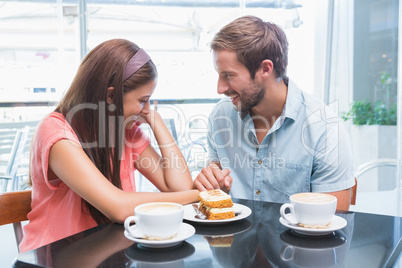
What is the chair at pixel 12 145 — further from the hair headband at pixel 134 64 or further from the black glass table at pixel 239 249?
the black glass table at pixel 239 249

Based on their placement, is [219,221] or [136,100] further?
[136,100]

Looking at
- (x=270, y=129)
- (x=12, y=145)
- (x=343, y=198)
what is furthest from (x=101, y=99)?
(x=12, y=145)

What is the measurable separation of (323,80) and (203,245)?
9.41ft

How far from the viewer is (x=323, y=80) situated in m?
3.36

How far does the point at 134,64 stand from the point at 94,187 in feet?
1.45

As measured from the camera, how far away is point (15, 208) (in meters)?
1.12

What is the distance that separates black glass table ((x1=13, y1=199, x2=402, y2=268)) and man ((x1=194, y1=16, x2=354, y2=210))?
0.51 metres

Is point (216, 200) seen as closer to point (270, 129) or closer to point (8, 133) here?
point (270, 129)

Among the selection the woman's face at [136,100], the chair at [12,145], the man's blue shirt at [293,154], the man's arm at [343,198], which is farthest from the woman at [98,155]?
the chair at [12,145]

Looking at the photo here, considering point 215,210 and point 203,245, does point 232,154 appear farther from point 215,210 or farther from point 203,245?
point 203,245

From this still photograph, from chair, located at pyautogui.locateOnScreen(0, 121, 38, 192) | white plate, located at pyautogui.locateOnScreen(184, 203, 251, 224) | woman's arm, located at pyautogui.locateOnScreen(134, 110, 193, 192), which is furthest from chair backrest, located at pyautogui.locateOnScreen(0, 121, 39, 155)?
white plate, located at pyautogui.locateOnScreen(184, 203, 251, 224)

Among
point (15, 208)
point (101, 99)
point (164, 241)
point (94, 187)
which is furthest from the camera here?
point (101, 99)

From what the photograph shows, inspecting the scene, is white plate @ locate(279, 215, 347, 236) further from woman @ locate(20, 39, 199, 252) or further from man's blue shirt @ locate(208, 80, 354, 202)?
man's blue shirt @ locate(208, 80, 354, 202)

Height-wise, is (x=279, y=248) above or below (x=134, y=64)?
below
